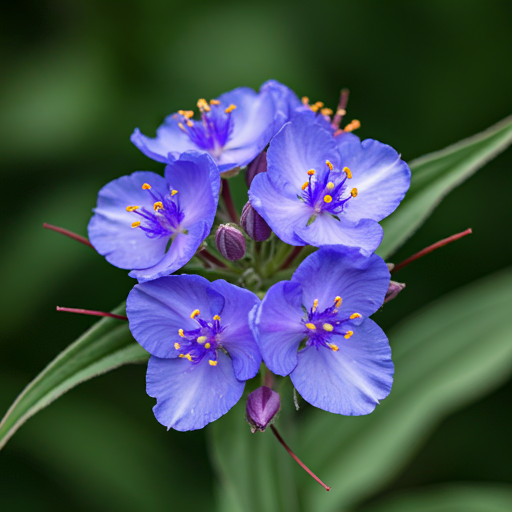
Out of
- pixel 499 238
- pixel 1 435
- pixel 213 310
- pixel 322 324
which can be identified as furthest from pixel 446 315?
pixel 1 435

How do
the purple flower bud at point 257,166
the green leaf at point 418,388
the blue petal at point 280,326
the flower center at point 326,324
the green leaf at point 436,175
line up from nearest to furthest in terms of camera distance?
the blue petal at point 280,326 → the flower center at point 326,324 → the purple flower bud at point 257,166 → the green leaf at point 436,175 → the green leaf at point 418,388

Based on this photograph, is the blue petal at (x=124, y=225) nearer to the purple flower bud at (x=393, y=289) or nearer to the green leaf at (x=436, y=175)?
the purple flower bud at (x=393, y=289)

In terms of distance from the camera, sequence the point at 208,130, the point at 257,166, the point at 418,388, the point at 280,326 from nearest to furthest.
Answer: the point at 280,326
the point at 257,166
the point at 208,130
the point at 418,388

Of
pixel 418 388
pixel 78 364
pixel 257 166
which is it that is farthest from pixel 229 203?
pixel 418 388

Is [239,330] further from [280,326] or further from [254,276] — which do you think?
[254,276]

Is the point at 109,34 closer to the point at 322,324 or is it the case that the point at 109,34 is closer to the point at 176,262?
the point at 176,262

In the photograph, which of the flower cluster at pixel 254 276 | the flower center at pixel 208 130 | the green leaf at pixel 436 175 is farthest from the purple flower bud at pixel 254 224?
the green leaf at pixel 436 175

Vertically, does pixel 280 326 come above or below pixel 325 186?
below
